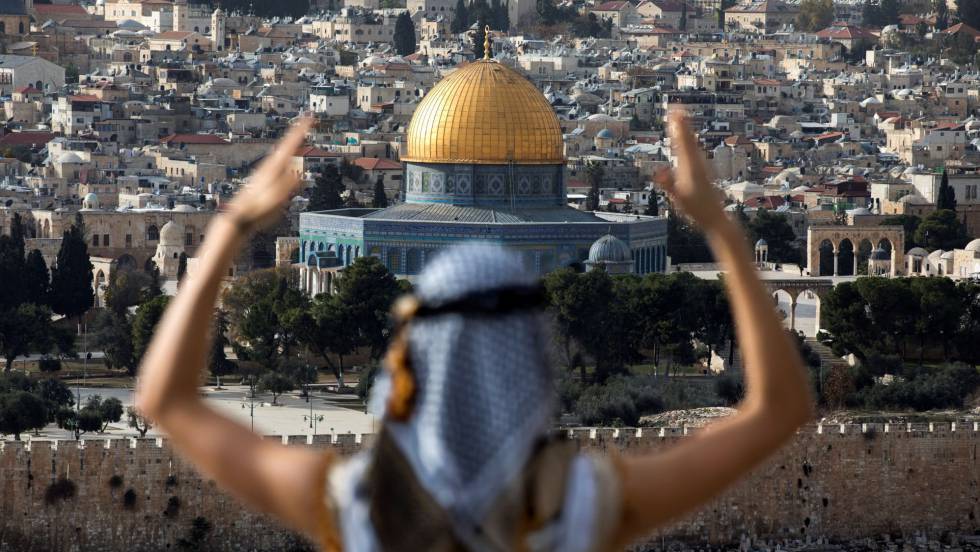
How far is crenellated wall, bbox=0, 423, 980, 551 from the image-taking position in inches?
1240

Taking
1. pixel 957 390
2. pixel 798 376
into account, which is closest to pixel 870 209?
pixel 957 390

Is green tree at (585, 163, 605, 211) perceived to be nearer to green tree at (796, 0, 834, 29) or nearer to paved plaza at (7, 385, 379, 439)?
paved plaza at (7, 385, 379, 439)

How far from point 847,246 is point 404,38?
74436 mm

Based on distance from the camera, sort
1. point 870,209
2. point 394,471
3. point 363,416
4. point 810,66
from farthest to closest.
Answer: point 810,66 → point 870,209 → point 363,416 → point 394,471

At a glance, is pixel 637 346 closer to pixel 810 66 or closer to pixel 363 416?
pixel 363 416

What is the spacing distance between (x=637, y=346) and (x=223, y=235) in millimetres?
41943

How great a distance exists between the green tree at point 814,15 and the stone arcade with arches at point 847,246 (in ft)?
301

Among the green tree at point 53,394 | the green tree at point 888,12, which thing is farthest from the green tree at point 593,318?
the green tree at point 888,12

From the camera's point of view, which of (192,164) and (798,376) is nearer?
(798,376)

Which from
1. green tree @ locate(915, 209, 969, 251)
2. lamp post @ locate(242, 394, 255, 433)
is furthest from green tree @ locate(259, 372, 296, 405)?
green tree @ locate(915, 209, 969, 251)

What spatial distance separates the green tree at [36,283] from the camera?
171 feet

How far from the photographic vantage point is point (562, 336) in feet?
150

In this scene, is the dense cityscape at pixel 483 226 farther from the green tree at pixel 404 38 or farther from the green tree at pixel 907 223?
the green tree at pixel 404 38

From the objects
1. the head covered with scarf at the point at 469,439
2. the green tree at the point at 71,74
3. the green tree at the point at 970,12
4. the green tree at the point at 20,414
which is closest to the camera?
the head covered with scarf at the point at 469,439
